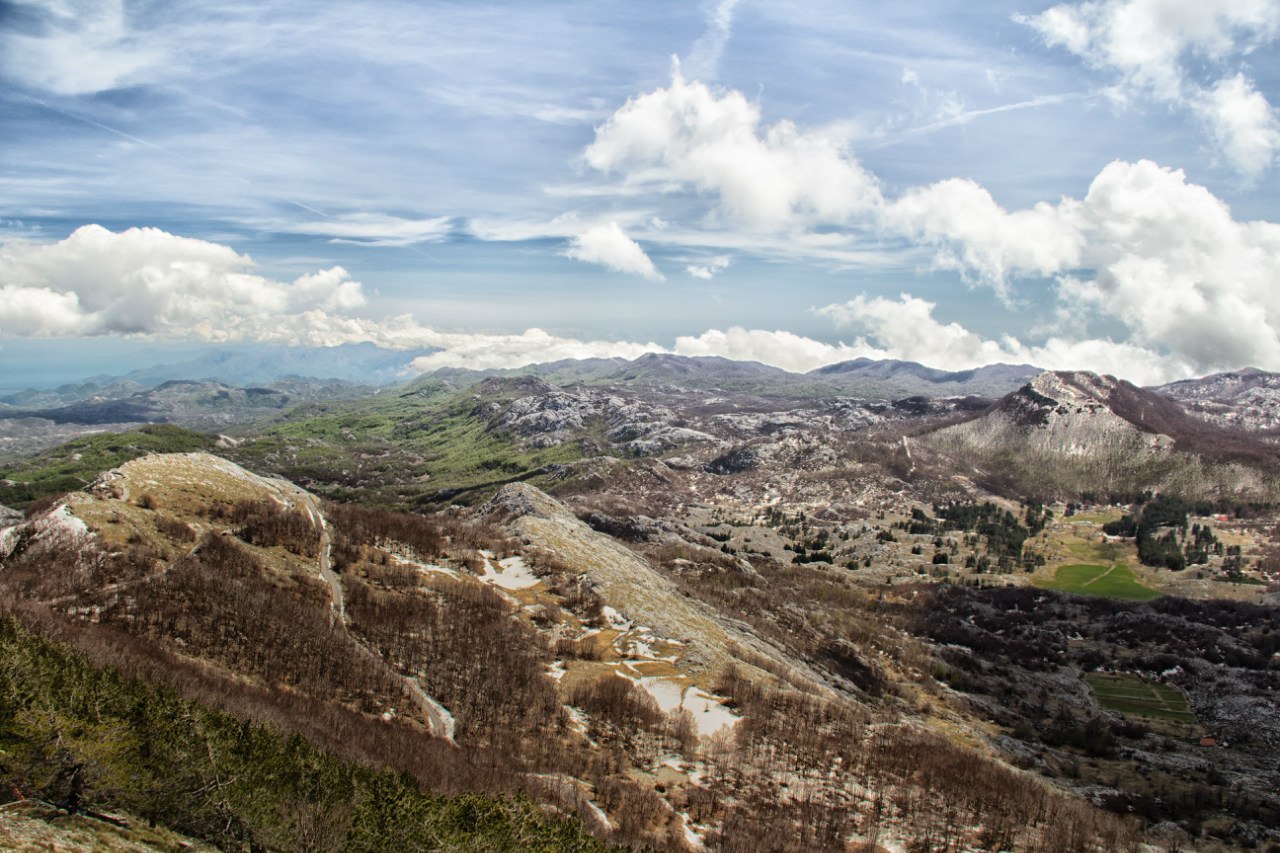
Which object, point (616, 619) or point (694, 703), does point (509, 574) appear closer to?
point (616, 619)

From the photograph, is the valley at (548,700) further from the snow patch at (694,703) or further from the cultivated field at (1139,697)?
the cultivated field at (1139,697)

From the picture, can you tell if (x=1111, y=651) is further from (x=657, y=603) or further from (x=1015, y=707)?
(x=657, y=603)

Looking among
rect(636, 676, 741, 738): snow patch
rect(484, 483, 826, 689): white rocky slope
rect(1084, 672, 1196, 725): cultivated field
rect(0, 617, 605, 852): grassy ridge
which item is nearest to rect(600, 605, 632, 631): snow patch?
rect(484, 483, 826, 689): white rocky slope

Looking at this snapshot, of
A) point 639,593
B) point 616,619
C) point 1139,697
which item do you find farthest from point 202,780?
point 1139,697

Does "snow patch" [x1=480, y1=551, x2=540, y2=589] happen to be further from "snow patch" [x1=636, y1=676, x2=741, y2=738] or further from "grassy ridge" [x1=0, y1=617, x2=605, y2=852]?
"grassy ridge" [x1=0, y1=617, x2=605, y2=852]

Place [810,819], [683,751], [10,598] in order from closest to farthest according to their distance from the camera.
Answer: [10,598], [810,819], [683,751]

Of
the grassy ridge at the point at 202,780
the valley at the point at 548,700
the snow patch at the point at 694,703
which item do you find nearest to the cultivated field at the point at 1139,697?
the valley at the point at 548,700

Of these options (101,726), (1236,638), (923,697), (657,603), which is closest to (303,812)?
(101,726)

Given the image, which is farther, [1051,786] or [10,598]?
[1051,786]
